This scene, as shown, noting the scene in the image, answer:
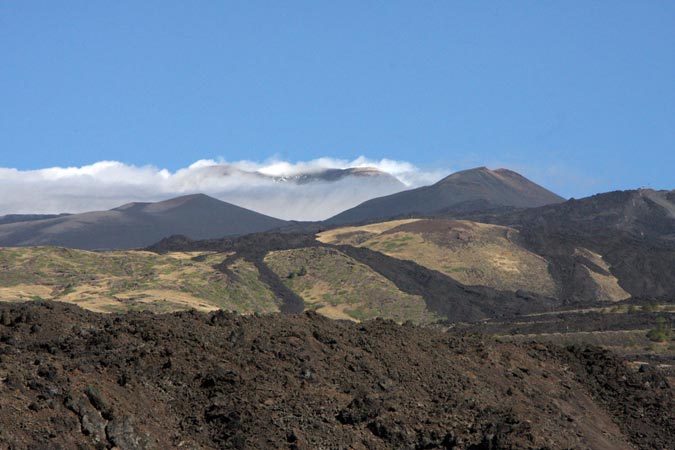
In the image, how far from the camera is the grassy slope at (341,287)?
358 feet

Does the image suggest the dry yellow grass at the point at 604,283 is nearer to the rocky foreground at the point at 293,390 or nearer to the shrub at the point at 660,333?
the shrub at the point at 660,333

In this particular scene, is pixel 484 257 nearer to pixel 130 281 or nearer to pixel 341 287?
pixel 341 287

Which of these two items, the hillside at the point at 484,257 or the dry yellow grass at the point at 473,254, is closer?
the hillside at the point at 484,257

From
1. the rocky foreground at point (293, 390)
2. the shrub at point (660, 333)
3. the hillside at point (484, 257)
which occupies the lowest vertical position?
the shrub at point (660, 333)

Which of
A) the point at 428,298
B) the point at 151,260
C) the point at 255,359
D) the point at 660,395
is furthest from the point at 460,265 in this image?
the point at 255,359

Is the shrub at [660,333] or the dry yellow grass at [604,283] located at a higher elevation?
the dry yellow grass at [604,283]

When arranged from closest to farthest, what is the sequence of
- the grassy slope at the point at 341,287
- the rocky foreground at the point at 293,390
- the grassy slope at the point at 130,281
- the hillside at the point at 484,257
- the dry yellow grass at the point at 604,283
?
the rocky foreground at the point at 293,390
the grassy slope at the point at 130,281
the grassy slope at the point at 341,287
the dry yellow grass at the point at 604,283
the hillside at the point at 484,257

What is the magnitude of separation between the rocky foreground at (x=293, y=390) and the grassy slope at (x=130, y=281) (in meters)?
52.9

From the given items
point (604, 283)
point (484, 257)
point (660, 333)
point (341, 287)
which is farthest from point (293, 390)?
point (484, 257)

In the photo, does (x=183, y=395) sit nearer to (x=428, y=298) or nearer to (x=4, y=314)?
(x=4, y=314)

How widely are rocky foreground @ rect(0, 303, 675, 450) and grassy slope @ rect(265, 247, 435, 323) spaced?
6843 cm

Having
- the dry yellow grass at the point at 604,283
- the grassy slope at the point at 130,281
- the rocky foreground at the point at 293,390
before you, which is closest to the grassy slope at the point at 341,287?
the grassy slope at the point at 130,281

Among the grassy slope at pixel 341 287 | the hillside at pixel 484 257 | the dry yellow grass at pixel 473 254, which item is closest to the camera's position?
the grassy slope at pixel 341 287

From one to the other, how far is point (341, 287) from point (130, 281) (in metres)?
22.4
